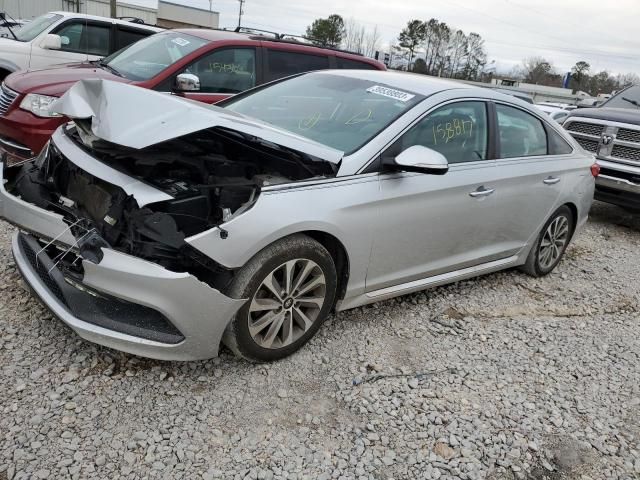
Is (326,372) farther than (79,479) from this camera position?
Yes

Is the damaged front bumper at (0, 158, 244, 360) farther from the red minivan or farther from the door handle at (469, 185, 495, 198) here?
the red minivan

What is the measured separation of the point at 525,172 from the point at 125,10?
38.5 m

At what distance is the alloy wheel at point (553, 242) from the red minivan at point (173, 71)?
11.3ft

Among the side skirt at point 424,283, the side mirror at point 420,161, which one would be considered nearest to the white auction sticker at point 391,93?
the side mirror at point 420,161

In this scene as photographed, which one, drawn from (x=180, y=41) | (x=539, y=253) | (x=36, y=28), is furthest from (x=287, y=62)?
(x=36, y=28)

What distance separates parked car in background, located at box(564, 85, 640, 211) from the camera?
7129mm

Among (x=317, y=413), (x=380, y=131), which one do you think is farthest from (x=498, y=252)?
(x=317, y=413)

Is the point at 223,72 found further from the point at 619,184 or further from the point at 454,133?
the point at 619,184

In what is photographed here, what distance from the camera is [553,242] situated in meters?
5.11

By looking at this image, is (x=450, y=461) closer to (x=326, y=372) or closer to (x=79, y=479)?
(x=326, y=372)

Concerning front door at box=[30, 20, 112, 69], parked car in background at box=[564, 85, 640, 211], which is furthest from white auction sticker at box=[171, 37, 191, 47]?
parked car in background at box=[564, 85, 640, 211]

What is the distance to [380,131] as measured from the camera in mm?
3453

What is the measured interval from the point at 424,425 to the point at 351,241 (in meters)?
1.09

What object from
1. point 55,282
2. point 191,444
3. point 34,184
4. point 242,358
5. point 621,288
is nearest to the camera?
point 191,444
